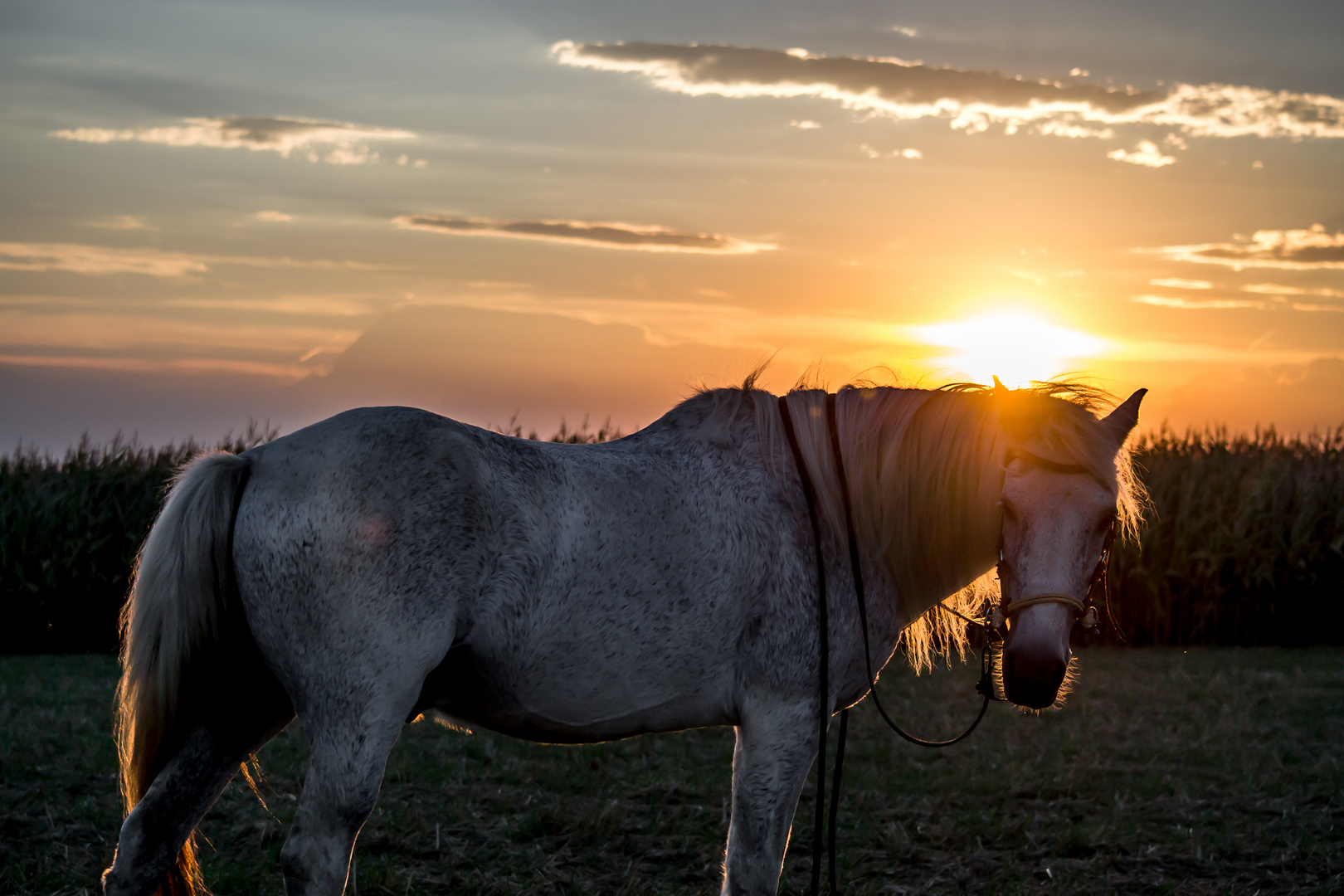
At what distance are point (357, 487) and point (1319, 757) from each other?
754 cm

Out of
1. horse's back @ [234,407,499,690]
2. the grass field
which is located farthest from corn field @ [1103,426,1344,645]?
horse's back @ [234,407,499,690]

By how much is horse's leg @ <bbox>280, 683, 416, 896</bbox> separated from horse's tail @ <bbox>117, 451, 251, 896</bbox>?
46 centimetres

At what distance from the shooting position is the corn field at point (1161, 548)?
11.5 meters

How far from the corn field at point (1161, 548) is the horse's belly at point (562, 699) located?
940 centimetres

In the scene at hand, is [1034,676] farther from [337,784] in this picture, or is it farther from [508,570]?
[337,784]

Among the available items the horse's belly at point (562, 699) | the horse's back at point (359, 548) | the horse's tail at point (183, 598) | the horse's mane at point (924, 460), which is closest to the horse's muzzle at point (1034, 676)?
the horse's mane at point (924, 460)

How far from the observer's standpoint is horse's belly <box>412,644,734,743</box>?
2.99 m

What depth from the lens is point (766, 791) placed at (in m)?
3.16

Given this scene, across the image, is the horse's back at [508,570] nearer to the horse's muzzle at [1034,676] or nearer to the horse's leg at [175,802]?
the horse's leg at [175,802]

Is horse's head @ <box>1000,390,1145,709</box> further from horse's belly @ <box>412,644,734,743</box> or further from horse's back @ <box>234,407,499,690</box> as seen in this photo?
horse's back @ <box>234,407,499,690</box>

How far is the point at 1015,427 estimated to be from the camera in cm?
333

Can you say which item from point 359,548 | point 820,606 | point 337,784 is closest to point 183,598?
point 359,548

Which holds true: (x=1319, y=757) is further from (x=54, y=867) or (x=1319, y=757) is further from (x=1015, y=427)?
(x=54, y=867)

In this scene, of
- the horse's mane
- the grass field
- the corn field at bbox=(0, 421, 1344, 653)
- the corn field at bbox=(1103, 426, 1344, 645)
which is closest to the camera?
the horse's mane
